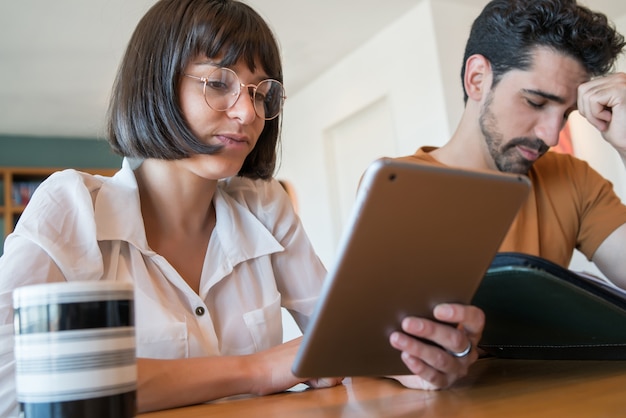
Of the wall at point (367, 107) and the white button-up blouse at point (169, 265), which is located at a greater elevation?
the wall at point (367, 107)

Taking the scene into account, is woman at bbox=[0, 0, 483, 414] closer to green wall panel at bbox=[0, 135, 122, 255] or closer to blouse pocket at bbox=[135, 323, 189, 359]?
blouse pocket at bbox=[135, 323, 189, 359]

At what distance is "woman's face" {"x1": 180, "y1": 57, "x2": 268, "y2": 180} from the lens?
3.08 feet

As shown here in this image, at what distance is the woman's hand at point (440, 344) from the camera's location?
58 centimetres

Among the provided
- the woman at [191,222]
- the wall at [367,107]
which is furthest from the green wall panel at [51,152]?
the woman at [191,222]

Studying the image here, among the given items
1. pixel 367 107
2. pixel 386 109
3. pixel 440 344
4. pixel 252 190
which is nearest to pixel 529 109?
pixel 252 190

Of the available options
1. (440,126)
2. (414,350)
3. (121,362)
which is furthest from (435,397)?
(440,126)

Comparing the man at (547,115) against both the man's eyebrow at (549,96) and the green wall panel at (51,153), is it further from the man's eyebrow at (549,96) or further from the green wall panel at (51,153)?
the green wall panel at (51,153)

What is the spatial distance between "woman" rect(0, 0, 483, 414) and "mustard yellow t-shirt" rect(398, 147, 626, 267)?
43 cm

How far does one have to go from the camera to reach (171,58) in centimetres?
94

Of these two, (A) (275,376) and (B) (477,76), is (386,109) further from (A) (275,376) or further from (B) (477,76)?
(A) (275,376)

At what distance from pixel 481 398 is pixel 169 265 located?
0.54m

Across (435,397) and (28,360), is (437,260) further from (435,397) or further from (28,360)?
(28,360)

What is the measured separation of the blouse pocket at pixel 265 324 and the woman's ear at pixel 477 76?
754 millimetres

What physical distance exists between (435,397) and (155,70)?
0.67 meters
